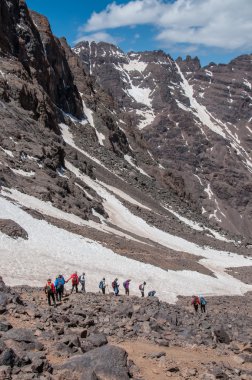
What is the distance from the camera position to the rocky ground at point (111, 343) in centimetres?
1106

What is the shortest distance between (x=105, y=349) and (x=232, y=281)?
38.3 meters

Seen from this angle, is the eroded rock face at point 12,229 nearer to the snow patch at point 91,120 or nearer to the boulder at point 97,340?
the boulder at point 97,340

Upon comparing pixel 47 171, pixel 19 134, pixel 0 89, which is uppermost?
pixel 0 89

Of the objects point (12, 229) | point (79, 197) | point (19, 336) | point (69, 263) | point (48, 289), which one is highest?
point (79, 197)

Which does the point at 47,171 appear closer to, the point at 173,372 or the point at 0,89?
the point at 0,89

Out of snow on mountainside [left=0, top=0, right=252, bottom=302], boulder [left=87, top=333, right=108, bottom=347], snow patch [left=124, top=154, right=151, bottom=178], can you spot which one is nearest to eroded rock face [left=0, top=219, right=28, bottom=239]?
snow on mountainside [left=0, top=0, right=252, bottom=302]

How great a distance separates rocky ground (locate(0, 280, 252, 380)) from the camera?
11.1 metres

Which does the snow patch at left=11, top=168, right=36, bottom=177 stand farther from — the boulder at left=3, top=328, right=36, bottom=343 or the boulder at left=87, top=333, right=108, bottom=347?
the boulder at left=3, top=328, right=36, bottom=343

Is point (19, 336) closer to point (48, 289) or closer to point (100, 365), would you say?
point (100, 365)

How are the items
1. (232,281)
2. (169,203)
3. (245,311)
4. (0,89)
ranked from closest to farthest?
(245,311) < (232,281) < (0,89) < (169,203)

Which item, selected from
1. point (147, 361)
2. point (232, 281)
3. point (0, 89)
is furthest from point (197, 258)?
point (147, 361)

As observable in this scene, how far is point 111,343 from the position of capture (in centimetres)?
1502

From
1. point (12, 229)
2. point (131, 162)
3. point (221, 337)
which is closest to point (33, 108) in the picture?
point (12, 229)

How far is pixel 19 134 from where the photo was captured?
59750 millimetres
